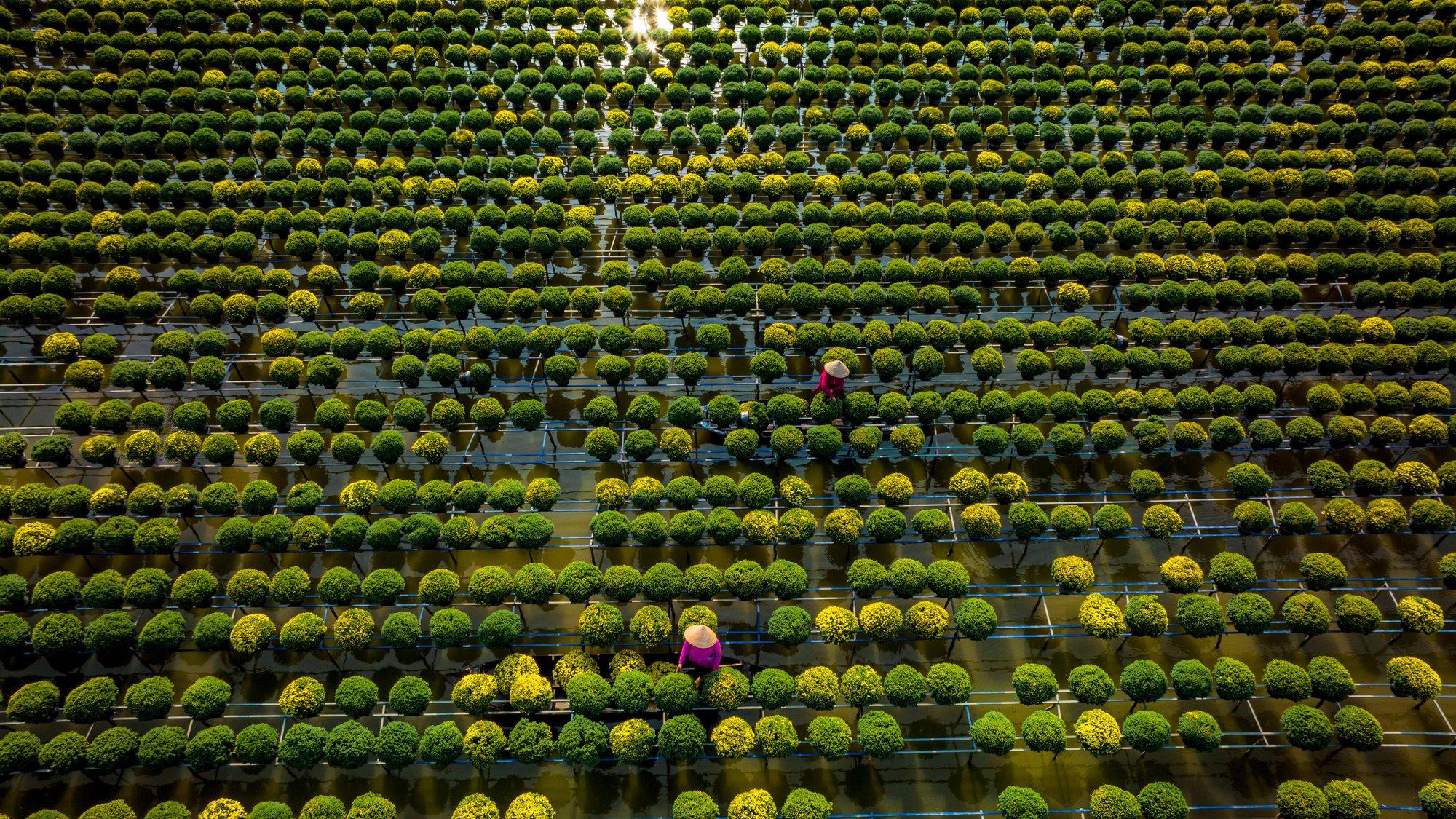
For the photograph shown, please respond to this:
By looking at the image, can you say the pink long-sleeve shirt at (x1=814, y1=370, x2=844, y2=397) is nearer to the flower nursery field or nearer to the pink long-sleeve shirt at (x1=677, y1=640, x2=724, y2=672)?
the flower nursery field

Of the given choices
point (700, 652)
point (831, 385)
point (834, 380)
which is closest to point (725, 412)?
point (831, 385)

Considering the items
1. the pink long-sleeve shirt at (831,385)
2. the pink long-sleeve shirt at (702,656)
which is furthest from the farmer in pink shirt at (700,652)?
the pink long-sleeve shirt at (831,385)

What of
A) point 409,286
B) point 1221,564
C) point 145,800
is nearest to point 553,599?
point 145,800

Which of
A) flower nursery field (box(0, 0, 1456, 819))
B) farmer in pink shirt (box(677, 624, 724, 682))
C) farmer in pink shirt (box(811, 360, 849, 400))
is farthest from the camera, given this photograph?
farmer in pink shirt (box(811, 360, 849, 400))

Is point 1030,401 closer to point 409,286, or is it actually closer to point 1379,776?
point 1379,776

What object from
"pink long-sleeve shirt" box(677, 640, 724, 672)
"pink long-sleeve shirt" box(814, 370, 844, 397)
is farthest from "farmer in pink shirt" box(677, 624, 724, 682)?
"pink long-sleeve shirt" box(814, 370, 844, 397)

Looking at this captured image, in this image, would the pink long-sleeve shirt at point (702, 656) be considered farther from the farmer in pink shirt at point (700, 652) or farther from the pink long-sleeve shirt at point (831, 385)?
the pink long-sleeve shirt at point (831, 385)

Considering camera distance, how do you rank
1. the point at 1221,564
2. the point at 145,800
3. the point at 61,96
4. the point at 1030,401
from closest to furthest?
the point at 145,800 < the point at 1221,564 < the point at 1030,401 < the point at 61,96
